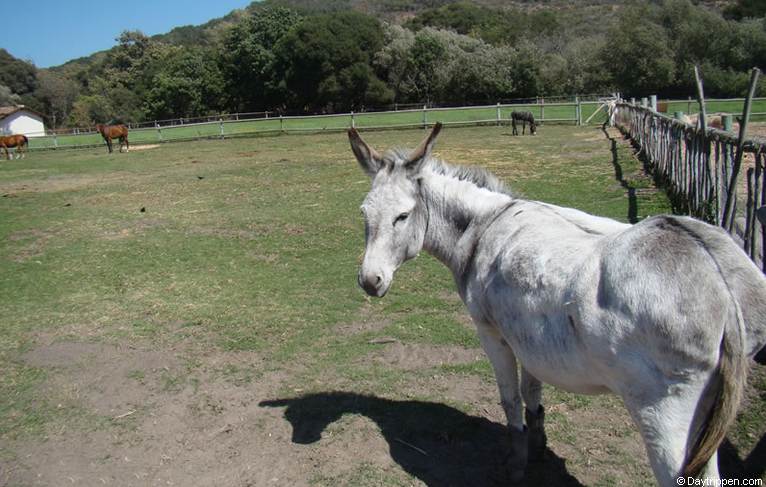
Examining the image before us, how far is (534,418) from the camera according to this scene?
365cm

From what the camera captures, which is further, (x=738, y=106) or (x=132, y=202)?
(x=738, y=106)

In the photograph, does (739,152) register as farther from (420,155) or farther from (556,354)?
(556,354)

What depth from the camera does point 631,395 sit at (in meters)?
2.30

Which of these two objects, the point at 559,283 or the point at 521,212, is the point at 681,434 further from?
the point at 521,212

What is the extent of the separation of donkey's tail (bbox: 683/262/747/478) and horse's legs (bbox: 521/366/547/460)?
147 centimetres

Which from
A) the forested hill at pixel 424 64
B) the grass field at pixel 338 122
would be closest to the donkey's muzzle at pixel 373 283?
the grass field at pixel 338 122

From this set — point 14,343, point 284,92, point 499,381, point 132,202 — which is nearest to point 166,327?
point 14,343

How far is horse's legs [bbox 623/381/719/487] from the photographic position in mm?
2162

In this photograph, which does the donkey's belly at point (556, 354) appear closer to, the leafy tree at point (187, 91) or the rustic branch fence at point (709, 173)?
the rustic branch fence at point (709, 173)

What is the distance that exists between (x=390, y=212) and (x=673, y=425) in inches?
74.0

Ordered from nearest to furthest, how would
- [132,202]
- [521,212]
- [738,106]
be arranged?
[521,212] < [132,202] < [738,106]

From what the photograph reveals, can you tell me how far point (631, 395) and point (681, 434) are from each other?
0.73ft

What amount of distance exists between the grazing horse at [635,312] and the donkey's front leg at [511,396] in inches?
0.6

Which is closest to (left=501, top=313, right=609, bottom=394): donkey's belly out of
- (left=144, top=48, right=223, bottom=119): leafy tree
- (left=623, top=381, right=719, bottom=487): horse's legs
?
(left=623, top=381, right=719, bottom=487): horse's legs
